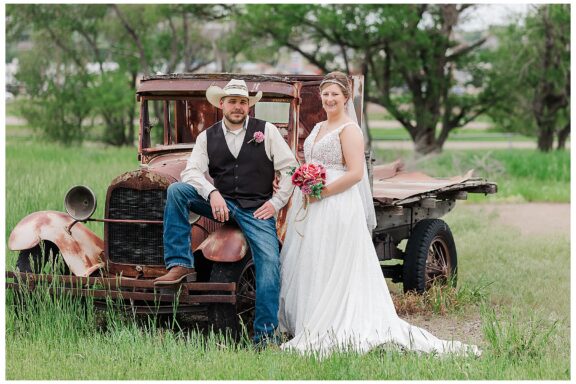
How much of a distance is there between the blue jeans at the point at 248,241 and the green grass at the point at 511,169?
Answer: 13.9 m

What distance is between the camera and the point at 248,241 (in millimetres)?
7477

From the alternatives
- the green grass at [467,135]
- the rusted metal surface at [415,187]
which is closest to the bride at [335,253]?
the rusted metal surface at [415,187]

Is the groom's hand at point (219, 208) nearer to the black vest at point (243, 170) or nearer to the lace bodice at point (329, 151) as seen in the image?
the black vest at point (243, 170)

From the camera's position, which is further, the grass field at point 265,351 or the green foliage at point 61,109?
the green foliage at point 61,109

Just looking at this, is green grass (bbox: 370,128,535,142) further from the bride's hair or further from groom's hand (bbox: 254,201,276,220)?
groom's hand (bbox: 254,201,276,220)

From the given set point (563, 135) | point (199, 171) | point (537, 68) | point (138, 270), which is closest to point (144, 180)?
point (199, 171)

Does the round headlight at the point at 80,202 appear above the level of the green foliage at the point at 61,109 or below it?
below

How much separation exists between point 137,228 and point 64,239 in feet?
2.58

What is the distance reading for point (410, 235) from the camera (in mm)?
10031

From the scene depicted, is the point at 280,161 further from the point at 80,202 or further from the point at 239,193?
the point at 80,202

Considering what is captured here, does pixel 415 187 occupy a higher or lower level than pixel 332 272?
higher

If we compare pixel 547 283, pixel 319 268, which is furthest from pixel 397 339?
pixel 547 283

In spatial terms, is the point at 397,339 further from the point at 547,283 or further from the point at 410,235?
the point at 547,283

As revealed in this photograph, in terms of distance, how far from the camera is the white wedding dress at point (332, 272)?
755 centimetres
